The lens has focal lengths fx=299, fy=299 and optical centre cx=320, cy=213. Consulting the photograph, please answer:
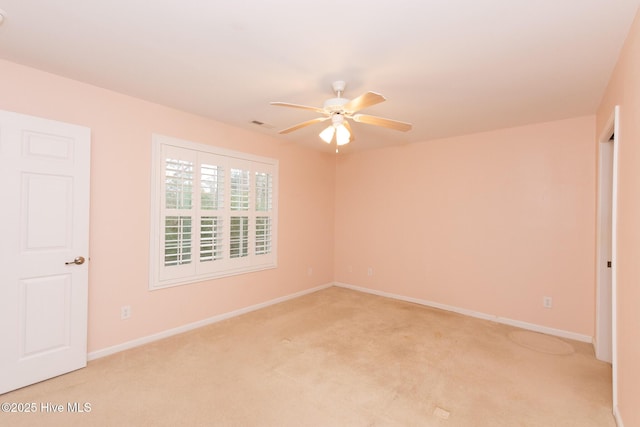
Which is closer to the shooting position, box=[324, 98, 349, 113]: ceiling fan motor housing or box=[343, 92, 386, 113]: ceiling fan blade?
box=[343, 92, 386, 113]: ceiling fan blade

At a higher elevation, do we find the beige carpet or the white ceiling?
the white ceiling

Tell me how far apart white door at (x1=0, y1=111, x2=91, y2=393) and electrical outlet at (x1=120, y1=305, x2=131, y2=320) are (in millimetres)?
372

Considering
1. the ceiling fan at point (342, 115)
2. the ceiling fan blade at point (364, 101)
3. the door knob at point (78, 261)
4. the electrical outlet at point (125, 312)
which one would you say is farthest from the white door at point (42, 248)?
the ceiling fan blade at point (364, 101)

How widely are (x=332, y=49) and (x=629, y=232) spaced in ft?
7.32

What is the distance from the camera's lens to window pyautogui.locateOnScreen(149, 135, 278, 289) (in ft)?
10.9

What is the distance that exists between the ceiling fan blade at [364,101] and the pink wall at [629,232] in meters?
1.46

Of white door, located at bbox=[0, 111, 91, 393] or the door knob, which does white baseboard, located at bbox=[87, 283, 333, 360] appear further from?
the door knob

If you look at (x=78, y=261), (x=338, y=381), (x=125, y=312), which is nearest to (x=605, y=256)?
A: (x=338, y=381)

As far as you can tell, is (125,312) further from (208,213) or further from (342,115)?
(342,115)

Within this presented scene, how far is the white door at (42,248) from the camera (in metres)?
2.28

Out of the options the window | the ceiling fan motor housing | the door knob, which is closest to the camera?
the ceiling fan motor housing

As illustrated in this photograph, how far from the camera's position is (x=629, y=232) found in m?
1.82

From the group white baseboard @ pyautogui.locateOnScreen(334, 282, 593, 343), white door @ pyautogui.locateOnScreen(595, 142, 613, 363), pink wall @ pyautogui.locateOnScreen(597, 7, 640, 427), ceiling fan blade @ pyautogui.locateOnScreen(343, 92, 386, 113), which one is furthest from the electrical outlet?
white door @ pyautogui.locateOnScreen(595, 142, 613, 363)

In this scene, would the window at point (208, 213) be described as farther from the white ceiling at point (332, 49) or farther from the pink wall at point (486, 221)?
the pink wall at point (486, 221)
